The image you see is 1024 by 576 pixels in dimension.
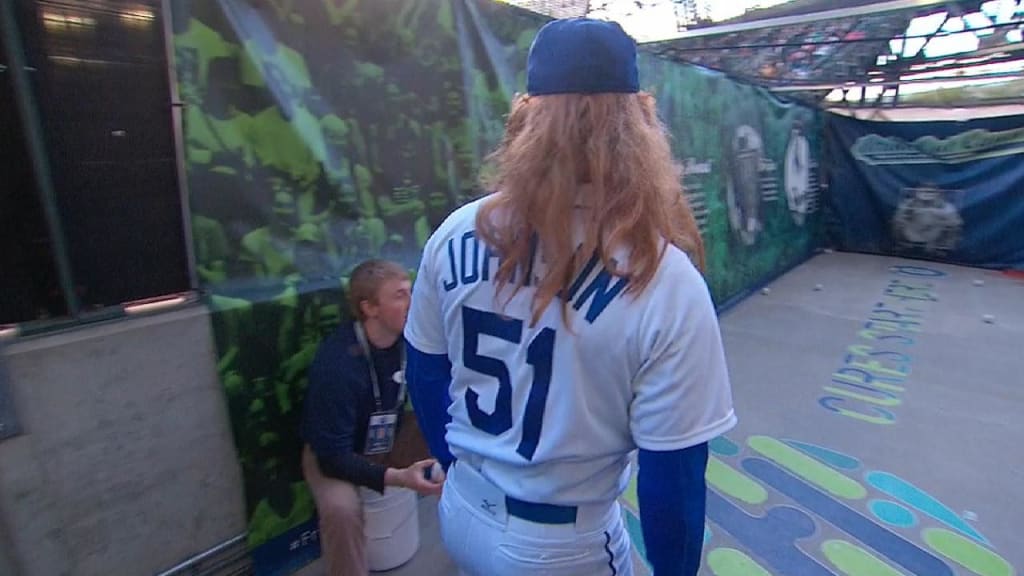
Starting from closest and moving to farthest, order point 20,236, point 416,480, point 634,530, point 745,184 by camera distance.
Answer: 1. point 20,236
2. point 416,480
3. point 634,530
4. point 745,184

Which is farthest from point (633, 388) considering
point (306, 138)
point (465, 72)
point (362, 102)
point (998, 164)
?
point (998, 164)

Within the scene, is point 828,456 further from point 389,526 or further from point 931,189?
point 931,189

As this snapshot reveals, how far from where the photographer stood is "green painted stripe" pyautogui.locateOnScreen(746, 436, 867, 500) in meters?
2.77

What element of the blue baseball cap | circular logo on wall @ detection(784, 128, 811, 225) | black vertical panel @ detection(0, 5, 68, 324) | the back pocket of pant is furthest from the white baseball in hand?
circular logo on wall @ detection(784, 128, 811, 225)

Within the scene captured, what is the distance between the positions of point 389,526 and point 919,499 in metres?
2.32

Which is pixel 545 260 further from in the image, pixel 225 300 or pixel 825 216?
pixel 825 216

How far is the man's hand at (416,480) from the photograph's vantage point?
180 cm

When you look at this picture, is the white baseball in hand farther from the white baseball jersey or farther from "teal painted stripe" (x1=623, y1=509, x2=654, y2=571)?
"teal painted stripe" (x1=623, y1=509, x2=654, y2=571)

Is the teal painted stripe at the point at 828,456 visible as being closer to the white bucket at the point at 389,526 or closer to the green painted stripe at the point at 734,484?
the green painted stripe at the point at 734,484

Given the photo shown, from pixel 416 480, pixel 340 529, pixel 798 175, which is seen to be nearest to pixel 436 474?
pixel 416 480

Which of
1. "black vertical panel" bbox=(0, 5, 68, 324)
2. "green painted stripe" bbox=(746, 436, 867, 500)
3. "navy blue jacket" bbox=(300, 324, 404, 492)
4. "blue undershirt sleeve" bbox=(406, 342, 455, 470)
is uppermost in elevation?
"black vertical panel" bbox=(0, 5, 68, 324)

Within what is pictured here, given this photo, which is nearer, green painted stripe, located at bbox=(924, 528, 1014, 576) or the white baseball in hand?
the white baseball in hand

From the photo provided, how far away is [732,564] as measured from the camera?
2279 mm

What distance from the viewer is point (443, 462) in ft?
4.73
